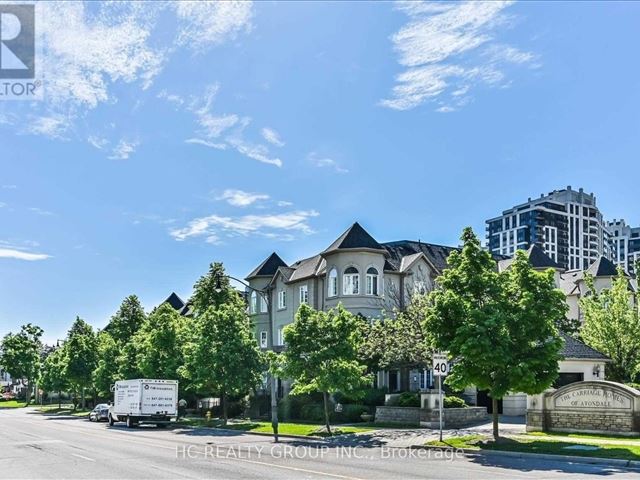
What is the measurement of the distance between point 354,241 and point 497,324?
2508cm

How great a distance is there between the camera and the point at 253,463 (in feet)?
64.3

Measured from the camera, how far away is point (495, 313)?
79.2 feet

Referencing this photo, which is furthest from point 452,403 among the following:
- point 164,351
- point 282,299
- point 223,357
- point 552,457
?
point 282,299

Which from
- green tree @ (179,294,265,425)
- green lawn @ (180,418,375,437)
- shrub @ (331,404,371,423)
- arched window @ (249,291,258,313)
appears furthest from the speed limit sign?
arched window @ (249,291,258,313)

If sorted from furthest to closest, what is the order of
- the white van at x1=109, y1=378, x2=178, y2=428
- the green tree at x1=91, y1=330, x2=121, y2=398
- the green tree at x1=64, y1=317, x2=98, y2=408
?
the green tree at x1=64, y1=317, x2=98, y2=408, the green tree at x1=91, y1=330, x2=121, y2=398, the white van at x1=109, y1=378, x2=178, y2=428

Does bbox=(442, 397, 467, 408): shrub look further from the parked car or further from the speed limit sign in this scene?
the parked car

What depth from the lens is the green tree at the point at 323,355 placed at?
31.0 m

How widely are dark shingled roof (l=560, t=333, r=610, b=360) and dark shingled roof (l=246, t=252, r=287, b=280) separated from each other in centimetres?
2768

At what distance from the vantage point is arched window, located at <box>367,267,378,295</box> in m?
48.1

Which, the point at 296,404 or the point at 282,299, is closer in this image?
the point at 296,404

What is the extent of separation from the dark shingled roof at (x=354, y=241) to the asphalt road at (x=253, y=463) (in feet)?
67.9

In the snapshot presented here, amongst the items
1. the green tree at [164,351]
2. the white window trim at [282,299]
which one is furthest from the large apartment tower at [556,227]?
the green tree at [164,351]

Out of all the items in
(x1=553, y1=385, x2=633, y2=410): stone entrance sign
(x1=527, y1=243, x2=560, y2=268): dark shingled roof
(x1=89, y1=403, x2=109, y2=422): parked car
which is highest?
(x1=527, y1=243, x2=560, y2=268): dark shingled roof

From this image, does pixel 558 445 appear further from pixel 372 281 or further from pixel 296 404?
pixel 372 281
